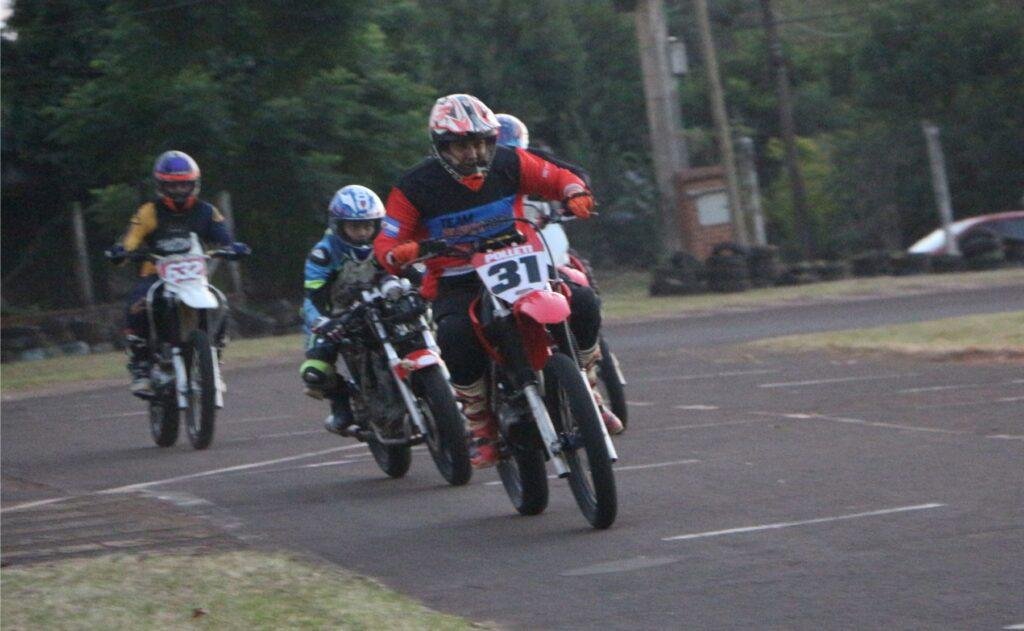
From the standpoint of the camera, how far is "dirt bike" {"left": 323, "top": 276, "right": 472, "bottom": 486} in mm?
8945

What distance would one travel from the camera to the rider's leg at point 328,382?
1009 centimetres

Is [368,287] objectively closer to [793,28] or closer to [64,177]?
[64,177]

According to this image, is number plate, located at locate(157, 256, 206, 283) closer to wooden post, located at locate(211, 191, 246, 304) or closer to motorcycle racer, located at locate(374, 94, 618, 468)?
motorcycle racer, located at locate(374, 94, 618, 468)

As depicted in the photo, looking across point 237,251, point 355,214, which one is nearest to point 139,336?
point 237,251

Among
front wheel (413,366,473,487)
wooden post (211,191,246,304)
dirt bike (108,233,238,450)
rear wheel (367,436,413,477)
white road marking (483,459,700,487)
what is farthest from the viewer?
wooden post (211,191,246,304)

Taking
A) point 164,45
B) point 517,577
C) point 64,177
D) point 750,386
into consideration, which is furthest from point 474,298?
point 64,177

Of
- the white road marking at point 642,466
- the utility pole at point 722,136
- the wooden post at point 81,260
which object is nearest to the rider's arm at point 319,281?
the white road marking at point 642,466

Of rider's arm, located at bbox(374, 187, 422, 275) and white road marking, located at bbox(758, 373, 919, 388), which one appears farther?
white road marking, located at bbox(758, 373, 919, 388)

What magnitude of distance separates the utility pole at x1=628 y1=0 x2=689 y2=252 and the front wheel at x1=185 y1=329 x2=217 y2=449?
2172 centimetres

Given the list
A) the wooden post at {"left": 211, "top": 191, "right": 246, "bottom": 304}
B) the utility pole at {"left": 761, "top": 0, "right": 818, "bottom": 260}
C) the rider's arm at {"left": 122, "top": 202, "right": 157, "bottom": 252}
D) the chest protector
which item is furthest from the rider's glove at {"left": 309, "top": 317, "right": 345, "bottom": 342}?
the utility pole at {"left": 761, "top": 0, "right": 818, "bottom": 260}

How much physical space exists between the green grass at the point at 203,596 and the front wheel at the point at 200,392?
435cm

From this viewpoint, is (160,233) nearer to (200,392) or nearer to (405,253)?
(200,392)

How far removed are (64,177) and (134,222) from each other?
17.8m

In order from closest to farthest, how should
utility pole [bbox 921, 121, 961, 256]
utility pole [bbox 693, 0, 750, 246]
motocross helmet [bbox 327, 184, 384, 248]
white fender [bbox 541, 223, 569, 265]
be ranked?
motocross helmet [bbox 327, 184, 384, 248] → white fender [bbox 541, 223, 569, 265] → utility pole [bbox 693, 0, 750, 246] → utility pole [bbox 921, 121, 961, 256]
